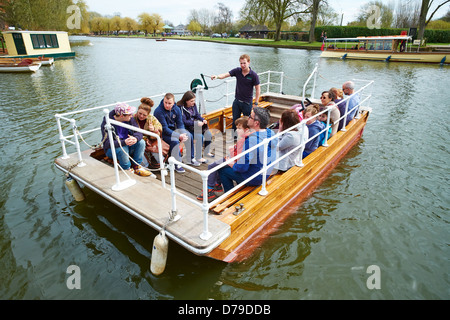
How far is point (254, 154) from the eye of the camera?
4.37 metres

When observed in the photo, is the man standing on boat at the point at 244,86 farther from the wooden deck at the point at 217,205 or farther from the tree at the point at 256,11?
the tree at the point at 256,11

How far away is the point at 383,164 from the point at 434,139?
3.54 m

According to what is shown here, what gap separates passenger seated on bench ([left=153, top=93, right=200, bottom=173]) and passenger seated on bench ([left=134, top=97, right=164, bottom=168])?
0.65 feet

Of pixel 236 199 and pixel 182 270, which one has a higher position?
pixel 236 199

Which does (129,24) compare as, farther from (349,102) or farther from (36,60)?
(349,102)

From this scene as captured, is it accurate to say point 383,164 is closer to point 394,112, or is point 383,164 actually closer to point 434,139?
point 434,139

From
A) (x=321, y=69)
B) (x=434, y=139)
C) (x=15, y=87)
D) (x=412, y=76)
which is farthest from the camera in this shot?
(x=321, y=69)

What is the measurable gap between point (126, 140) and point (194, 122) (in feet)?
6.46

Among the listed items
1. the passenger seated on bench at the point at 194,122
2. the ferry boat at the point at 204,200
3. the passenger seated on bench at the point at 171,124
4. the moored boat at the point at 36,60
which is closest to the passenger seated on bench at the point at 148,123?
the passenger seated on bench at the point at 171,124

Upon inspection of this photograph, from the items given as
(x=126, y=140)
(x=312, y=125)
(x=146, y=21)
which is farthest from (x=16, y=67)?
(x=146, y=21)

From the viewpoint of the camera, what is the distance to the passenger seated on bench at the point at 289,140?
5.04 metres

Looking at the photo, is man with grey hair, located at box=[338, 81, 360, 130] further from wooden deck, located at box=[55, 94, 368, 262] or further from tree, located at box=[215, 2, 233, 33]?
tree, located at box=[215, 2, 233, 33]
